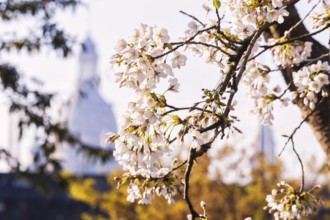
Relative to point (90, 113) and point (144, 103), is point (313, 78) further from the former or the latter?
point (90, 113)

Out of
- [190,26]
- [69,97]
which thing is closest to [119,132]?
[190,26]

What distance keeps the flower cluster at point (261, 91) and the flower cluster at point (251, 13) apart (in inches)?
17.3

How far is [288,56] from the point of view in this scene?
125 inches

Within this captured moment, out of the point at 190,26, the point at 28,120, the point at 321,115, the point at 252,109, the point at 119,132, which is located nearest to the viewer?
the point at 119,132

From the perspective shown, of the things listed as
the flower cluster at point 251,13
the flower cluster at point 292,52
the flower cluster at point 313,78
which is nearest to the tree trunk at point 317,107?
the flower cluster at point 292,52

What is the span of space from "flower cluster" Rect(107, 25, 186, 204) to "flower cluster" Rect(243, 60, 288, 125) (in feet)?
2.15

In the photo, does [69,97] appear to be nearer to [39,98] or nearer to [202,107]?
[39,98]

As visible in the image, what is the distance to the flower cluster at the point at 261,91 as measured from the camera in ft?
10.3

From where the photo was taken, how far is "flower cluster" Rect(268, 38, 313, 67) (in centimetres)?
316

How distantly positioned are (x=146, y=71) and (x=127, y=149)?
0.33 metres

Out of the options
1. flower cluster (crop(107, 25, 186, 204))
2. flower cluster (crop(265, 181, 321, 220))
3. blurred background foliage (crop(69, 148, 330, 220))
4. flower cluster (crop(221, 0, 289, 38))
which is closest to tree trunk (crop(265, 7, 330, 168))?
flower cluster (crop(265, 181, 321, 220))

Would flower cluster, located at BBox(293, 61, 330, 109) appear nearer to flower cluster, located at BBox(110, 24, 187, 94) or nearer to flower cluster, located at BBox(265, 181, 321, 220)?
flower cluster, located at BBox(265, 181, 321, 220)

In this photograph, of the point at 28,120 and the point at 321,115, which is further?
the point at 28,120

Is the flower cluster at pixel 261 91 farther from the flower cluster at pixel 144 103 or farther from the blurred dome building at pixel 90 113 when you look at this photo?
the blurred dome building at pixel 90 113
